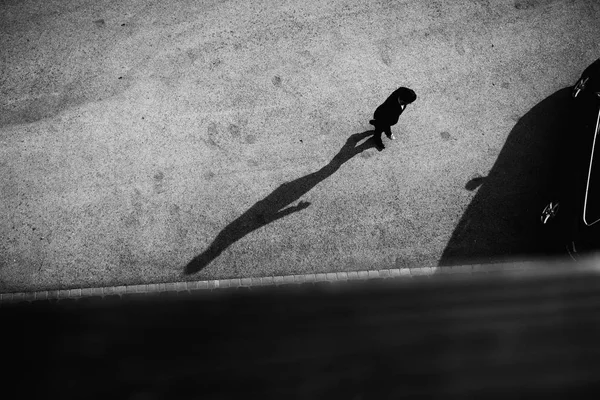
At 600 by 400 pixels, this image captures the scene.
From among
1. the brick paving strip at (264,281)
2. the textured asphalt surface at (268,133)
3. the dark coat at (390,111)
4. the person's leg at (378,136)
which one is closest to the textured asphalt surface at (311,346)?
the brick paving strip at (264,281)

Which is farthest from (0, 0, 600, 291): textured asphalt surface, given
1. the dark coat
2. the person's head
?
the person's head

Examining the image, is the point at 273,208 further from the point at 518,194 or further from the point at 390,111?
the point at 518,194

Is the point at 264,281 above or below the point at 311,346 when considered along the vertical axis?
below

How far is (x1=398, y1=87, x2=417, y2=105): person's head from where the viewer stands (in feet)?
17.9

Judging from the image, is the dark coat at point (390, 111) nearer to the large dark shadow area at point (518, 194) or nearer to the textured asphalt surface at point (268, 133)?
the textured asphalt surface at point (268, 133)

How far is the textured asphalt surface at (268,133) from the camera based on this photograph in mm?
5855

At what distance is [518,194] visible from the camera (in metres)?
6.23

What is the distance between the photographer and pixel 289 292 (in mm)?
3305

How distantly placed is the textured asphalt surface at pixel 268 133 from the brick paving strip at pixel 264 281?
0.12 metres

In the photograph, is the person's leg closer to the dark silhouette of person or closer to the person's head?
the dark silhouette of person

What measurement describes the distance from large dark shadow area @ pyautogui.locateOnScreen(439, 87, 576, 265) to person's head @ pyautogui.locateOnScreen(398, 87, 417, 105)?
172cm

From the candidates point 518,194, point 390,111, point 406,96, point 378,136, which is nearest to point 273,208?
point 378,136

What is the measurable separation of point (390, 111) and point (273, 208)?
7.00ft

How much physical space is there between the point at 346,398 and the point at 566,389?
4.97 ft
